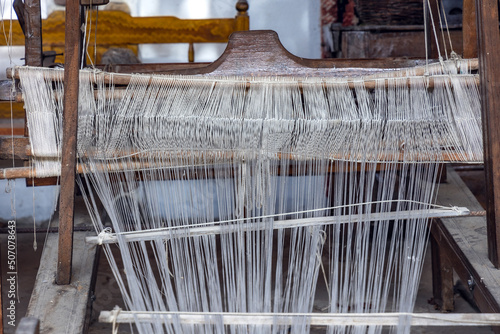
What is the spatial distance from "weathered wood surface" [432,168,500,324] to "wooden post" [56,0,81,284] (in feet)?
4.47

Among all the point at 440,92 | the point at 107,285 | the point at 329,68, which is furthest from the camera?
the point at 107,285

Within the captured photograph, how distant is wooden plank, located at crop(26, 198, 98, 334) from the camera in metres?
1.92

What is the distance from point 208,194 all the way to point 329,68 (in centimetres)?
79

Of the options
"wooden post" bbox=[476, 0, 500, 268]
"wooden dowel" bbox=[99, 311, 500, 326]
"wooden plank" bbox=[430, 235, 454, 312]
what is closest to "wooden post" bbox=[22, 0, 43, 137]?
"wooden dowel" bbox=[99, 311, 500, 326]

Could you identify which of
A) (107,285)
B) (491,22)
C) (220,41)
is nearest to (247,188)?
(491,22)

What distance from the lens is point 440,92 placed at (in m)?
2.17

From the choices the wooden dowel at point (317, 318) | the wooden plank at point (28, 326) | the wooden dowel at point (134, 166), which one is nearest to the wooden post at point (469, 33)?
the wooden dowel at point (134, 166)

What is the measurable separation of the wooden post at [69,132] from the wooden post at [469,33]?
4.81 ft

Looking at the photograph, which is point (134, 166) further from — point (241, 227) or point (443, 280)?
point (443, 280)

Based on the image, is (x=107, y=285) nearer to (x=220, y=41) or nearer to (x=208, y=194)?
(x=208, y=194)

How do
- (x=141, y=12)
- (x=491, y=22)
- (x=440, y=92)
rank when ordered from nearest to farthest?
(x=491, y=22) → (x=440, y=92) → (x=141, y=12)

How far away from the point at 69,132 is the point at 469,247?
1463 mm

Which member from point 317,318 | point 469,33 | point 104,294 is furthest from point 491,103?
point 104,294

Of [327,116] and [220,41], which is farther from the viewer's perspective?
[220,41]
